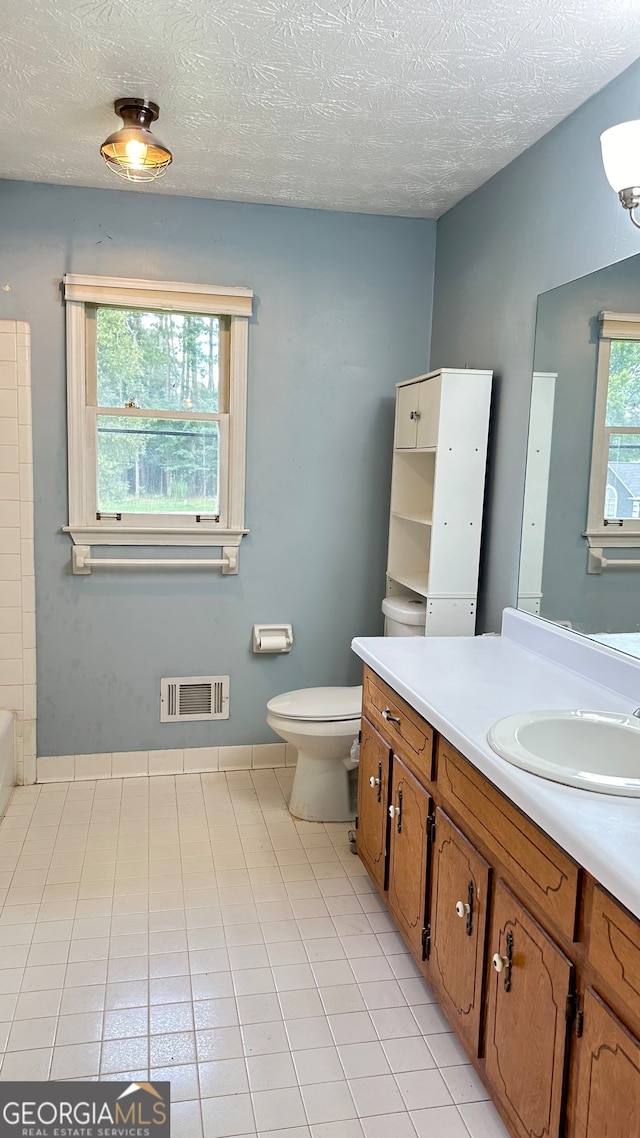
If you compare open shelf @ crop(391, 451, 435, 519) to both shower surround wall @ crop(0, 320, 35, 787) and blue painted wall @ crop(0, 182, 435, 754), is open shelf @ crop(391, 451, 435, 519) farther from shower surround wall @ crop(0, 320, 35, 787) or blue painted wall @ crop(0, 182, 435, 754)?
shower surround wall @ crop(0, 320, 35, 787)

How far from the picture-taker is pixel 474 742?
5.44 ft

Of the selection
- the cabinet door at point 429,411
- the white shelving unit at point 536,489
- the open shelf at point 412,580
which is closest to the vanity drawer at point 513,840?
the white shelving unit at point 536,489

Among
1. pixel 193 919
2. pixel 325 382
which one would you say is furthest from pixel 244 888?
pixel 325 382

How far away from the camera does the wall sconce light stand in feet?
5.80

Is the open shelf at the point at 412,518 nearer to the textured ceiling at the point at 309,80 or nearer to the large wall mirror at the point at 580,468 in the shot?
the large wall mirror at the point at 580,468

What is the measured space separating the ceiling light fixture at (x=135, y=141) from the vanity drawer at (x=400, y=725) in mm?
1702

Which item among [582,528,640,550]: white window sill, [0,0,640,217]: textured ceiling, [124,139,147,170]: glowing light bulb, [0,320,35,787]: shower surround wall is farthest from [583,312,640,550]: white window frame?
[0,320,35,787]: shower surround wall

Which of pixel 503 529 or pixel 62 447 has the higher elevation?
pixel 62 447

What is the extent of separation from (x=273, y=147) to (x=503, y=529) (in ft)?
4.92

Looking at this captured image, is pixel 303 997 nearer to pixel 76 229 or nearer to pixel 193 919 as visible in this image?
pixel 193 919

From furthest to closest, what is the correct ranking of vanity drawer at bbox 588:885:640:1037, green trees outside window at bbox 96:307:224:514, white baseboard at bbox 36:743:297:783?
white baseboard at bbox 36:743:297:783 < green trees outside window at bbox 96:307:224:514 < vanity drawer at bbox 588:885:640:1037

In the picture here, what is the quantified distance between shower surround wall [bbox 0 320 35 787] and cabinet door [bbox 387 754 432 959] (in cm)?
161

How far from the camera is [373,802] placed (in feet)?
8.17

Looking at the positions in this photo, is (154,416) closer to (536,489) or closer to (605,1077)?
(536,489)
